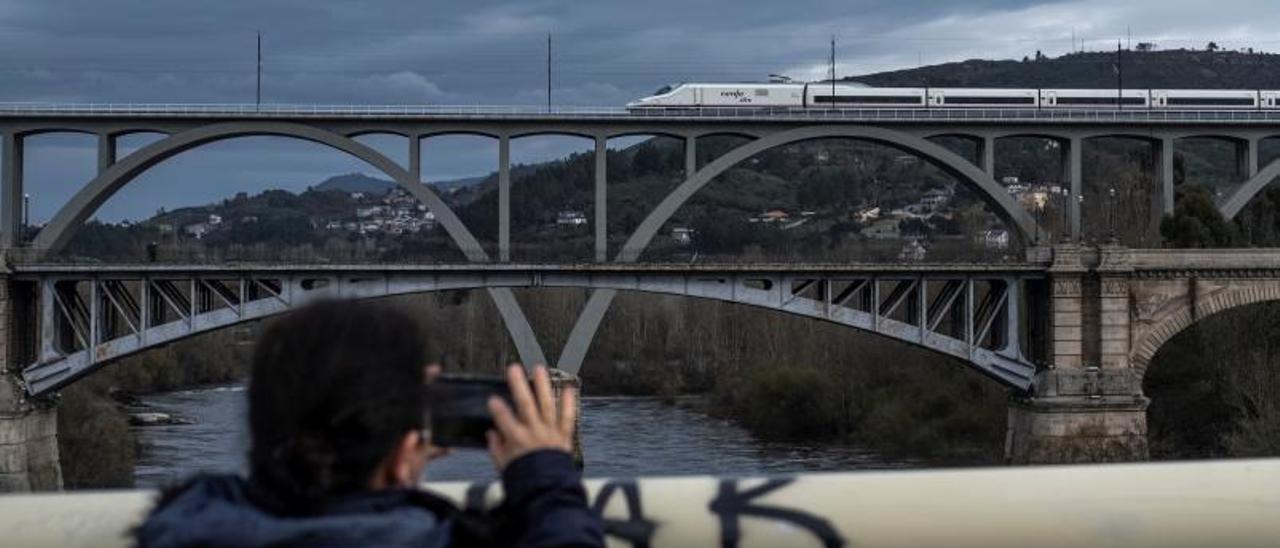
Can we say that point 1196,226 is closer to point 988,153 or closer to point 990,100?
point 988,153

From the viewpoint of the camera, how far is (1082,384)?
3741 centimetres

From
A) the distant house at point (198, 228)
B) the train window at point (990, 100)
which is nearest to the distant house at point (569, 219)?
the distant house at point (198, 228)

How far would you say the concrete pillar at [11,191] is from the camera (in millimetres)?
41344

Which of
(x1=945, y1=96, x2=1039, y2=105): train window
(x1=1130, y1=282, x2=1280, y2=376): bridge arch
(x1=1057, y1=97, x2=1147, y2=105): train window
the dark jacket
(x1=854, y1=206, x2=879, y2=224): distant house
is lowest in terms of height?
(x1=1130, y1=282, x2=1280, y2=376): bridge arch

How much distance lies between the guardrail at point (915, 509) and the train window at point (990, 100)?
44.9 metres

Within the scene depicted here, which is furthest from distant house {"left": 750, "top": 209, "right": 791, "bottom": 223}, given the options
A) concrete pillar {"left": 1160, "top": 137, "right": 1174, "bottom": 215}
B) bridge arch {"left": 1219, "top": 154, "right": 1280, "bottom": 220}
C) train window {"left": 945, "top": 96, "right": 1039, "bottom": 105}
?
bridge arch {"left": 1219, "top": 154, "right": 1280, "bottom": 220}

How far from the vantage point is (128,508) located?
270cm

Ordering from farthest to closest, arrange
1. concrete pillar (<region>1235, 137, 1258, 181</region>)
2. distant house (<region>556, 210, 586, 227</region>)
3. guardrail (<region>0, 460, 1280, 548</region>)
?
distant house (<region>556, 210, 586, 227</region>)
concrete pillar (<region>1235, 137, 1258, 181</region>)
guardrail (<region>0, 460, 1280, 548</region>)

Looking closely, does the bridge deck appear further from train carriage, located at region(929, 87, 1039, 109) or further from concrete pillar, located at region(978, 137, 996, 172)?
train carriage, located at region(929, 87, 1039, 109)

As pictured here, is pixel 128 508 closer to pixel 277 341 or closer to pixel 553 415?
pixel 277 341

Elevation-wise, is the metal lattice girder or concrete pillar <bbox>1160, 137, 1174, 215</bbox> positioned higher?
concrete pillar <bbox>1160, 137, 1174, 215</bbox>

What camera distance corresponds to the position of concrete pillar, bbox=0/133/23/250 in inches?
1628

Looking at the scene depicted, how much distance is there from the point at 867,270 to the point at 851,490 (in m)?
35.8

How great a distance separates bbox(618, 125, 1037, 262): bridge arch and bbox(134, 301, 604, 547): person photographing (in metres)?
40.5
